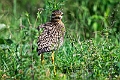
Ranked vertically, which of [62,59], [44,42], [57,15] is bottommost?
[62,59]

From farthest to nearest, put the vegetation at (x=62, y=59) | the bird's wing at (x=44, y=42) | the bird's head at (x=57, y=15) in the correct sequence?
the bird's head at (x=57, y=15) → the bird's wing at (x=44, y=42) → the vegetation at (x=62, y=59)

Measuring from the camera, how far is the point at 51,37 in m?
8.94

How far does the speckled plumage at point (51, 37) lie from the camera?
8.73 meters

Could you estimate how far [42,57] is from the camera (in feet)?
29.6

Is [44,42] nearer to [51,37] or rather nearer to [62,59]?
[51,37]

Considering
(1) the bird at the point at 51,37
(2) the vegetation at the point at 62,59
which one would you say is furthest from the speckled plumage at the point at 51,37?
(2) the vegetation at the point at 62,59

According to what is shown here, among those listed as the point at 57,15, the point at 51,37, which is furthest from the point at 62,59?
the point at 57,15

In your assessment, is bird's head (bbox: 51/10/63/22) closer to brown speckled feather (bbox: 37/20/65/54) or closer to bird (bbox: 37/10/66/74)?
bird (bbox: 37/10/66/74)

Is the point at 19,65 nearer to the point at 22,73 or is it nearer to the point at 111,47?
the point at 22,73

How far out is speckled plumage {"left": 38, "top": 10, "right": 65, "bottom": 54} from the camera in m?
8.73

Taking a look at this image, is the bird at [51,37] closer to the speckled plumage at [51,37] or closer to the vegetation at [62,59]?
the speckled plumage at [51,37]

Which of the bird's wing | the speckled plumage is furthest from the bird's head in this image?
the bird's wing

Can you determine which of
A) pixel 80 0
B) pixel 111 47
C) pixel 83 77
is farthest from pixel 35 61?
pixel 80 0

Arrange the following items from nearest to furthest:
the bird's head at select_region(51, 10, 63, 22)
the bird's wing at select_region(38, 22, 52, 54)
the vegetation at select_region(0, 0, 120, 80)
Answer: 1. the vegetation at select_region(0, 0, 120, 80)
2. the bird's wing at select_region(38, 22, 52, 54)
3. the bird's head at select_region(51, 10, 63, 22)
